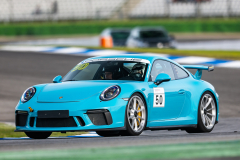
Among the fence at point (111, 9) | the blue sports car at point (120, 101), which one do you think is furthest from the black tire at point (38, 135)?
the fence at point (111, 9)

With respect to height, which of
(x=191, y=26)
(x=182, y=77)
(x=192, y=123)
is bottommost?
(x=191, y=26)

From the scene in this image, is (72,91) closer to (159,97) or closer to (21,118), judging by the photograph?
(21,118)

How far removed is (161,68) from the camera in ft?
25.8

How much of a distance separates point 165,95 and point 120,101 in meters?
0.99

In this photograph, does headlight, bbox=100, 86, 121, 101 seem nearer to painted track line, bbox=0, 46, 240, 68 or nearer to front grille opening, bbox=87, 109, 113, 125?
front grille opening, bbox=87, 109, 113, 125

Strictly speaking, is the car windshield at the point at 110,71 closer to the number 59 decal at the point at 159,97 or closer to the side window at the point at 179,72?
the number 59 decal at the point at 159,97

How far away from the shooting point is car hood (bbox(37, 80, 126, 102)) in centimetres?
681

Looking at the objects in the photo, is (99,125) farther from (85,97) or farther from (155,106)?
(155,106)

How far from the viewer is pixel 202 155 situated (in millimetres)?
4684

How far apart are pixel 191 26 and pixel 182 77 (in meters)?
34.9

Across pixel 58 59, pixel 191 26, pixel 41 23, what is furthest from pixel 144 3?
pixel 58 59

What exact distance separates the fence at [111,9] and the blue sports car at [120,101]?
3322 cm

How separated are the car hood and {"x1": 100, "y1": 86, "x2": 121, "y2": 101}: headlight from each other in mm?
64

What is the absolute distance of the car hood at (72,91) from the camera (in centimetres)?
681
